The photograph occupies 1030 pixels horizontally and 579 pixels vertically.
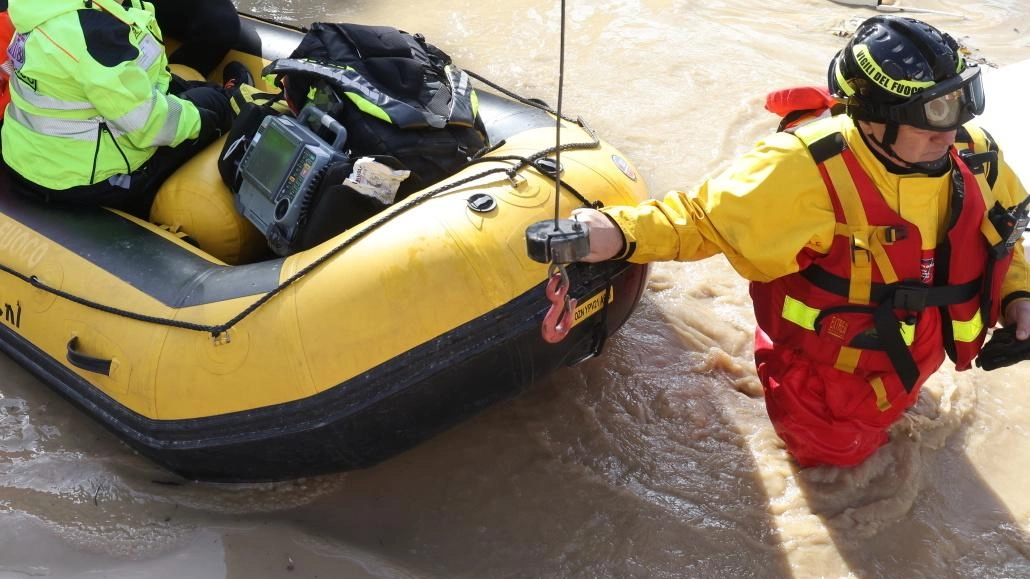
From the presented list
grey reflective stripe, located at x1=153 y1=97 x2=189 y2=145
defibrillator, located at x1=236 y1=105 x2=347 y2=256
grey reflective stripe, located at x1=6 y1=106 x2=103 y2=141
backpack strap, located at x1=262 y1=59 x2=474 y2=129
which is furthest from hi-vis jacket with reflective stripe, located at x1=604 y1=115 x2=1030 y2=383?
grey reflective stripe, located at x1=6 y1=106 x2=103 y2=141

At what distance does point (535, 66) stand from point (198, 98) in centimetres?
246

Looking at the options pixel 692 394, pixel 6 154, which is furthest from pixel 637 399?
pixel 6 154

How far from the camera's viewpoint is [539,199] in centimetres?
233

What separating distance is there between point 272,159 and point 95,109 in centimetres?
54

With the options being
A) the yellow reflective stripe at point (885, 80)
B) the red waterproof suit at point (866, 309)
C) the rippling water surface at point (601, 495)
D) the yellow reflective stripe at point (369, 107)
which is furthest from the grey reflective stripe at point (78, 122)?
the yellow reflective stripe at point (885, 80)

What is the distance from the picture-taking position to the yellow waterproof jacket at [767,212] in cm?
210

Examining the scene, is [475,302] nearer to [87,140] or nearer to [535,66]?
[87,140]

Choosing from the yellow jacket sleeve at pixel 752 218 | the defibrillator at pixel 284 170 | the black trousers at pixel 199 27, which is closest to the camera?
the yellow jacket sleeve at pixel 752 218

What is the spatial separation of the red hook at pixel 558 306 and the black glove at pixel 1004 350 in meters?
1.11

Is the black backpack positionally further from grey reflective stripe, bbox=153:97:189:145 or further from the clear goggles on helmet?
the clear goggles on helmet

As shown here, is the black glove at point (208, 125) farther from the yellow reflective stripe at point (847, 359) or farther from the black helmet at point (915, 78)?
the yellow reflective stripe at point (847, 359)

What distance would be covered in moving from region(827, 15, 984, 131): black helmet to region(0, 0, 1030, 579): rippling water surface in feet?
3.61

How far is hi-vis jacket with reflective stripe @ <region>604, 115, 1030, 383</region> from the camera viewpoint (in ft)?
6.89

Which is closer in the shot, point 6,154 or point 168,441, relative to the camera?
point 168,441
